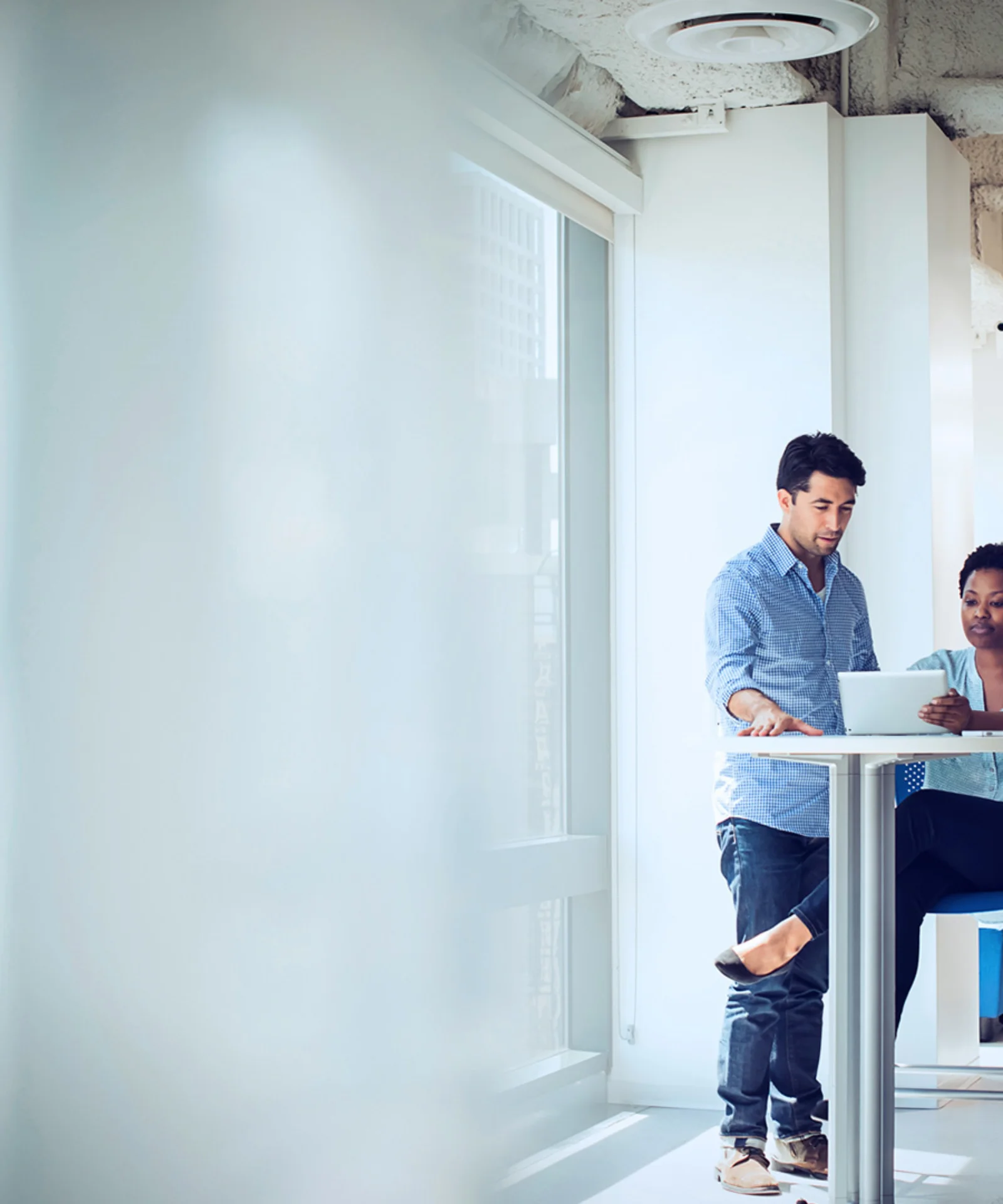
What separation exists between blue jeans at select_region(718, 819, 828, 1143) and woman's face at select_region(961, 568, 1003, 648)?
77cm

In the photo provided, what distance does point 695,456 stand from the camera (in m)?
4.37

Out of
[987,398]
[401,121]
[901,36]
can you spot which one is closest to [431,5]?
[401,121]

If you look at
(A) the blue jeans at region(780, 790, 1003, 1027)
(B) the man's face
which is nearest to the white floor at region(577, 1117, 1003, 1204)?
(A) the blue jeans at region(780, 790, 1003, 1027)

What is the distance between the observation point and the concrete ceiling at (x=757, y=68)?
3725 mm

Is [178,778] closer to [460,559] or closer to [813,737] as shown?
[813,737]

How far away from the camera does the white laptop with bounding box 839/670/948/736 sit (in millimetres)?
2588

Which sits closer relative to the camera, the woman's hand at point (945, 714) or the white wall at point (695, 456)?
the woman's hand at point (945, 714)

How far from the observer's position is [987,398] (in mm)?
7664

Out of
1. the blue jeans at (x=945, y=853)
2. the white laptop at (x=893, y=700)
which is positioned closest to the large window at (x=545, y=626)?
the blue jeans at (x=945, y=853)

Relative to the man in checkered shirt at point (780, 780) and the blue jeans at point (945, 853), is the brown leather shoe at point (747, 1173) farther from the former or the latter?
the blue jeans at point (945, 853)

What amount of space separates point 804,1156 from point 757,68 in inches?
109

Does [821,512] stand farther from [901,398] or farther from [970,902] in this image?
[901,398]

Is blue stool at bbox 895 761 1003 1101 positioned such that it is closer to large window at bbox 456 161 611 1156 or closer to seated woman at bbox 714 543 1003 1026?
seated woman at bbox 714 543 1003 1026

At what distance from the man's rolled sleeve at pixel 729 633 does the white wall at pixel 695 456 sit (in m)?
0.91
